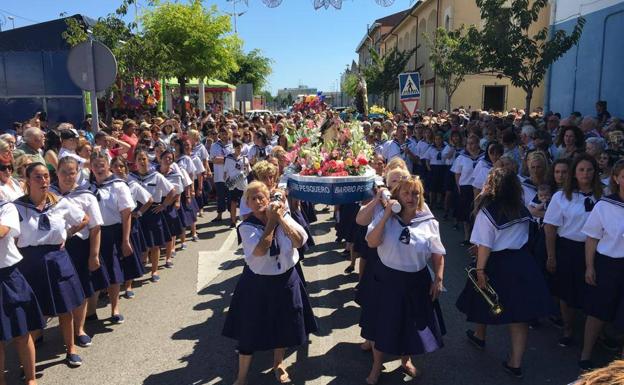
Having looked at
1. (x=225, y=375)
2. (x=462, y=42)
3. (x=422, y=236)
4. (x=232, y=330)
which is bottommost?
(x=225, y=375)

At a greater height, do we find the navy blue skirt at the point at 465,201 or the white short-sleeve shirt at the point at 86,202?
the white short-sleeve shirt at the point at 86,202

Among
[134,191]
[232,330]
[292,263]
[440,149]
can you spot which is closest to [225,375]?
[232,330]

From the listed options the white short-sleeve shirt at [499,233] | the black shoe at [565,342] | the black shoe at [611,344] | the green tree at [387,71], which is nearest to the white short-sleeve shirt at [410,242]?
the white short-sleeve shirt at [499,233]

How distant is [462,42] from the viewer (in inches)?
534

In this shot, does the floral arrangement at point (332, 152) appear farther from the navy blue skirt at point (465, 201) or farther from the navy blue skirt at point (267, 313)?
the navy blue skirt at point (465, 201)

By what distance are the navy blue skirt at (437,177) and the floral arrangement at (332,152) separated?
183 inches

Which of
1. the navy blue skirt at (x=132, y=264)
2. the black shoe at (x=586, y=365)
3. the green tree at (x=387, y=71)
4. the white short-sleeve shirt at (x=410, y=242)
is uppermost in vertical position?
the green tree at (x=387, y=71)

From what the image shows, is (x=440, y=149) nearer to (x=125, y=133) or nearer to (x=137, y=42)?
(x=125, y=133)

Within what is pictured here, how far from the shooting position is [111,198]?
18.1ft

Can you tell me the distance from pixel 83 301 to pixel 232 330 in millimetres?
1601

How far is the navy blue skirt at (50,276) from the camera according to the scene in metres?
4.41

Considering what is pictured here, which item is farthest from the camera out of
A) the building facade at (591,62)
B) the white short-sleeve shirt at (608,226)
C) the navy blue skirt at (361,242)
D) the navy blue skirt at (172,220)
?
the building facade at (591,62)

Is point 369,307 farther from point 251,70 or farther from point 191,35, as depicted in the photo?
point 251,70

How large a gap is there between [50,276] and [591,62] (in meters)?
14.4
